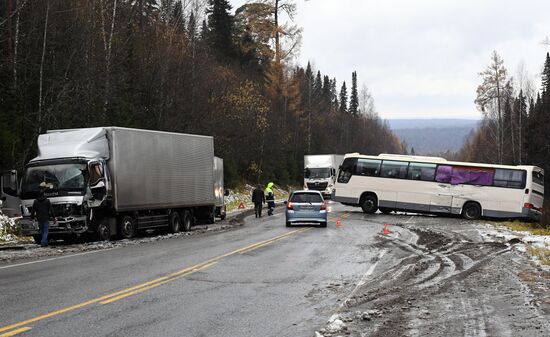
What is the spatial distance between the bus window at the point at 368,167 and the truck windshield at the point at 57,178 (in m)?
19.9

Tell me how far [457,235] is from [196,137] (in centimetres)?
1153

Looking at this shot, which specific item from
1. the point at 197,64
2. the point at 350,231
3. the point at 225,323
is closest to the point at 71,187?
the point at 350,231

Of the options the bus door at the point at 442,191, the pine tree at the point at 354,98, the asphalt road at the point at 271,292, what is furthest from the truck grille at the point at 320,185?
the pine tree at the point at 354,98

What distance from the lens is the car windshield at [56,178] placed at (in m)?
18.9

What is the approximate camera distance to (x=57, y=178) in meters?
19.0

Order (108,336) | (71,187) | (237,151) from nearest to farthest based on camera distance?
(108,336) < (71,187) < (237,151)

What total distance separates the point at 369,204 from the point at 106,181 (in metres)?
19.4

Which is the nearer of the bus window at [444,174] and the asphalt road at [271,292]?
the asphalt road at [271,292]

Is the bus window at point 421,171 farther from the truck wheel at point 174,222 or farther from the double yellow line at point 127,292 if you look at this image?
the double yellow line at point 127,292

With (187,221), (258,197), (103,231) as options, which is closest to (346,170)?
(258,197)

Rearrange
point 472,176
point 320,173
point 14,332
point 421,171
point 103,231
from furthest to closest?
point 320,173 < point 421,171 < point 472,176 < point 103,231 < point 14,332

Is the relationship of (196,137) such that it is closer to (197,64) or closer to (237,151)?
(197,64)

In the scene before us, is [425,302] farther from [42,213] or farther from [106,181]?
[106,181]

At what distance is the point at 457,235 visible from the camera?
22094mm
